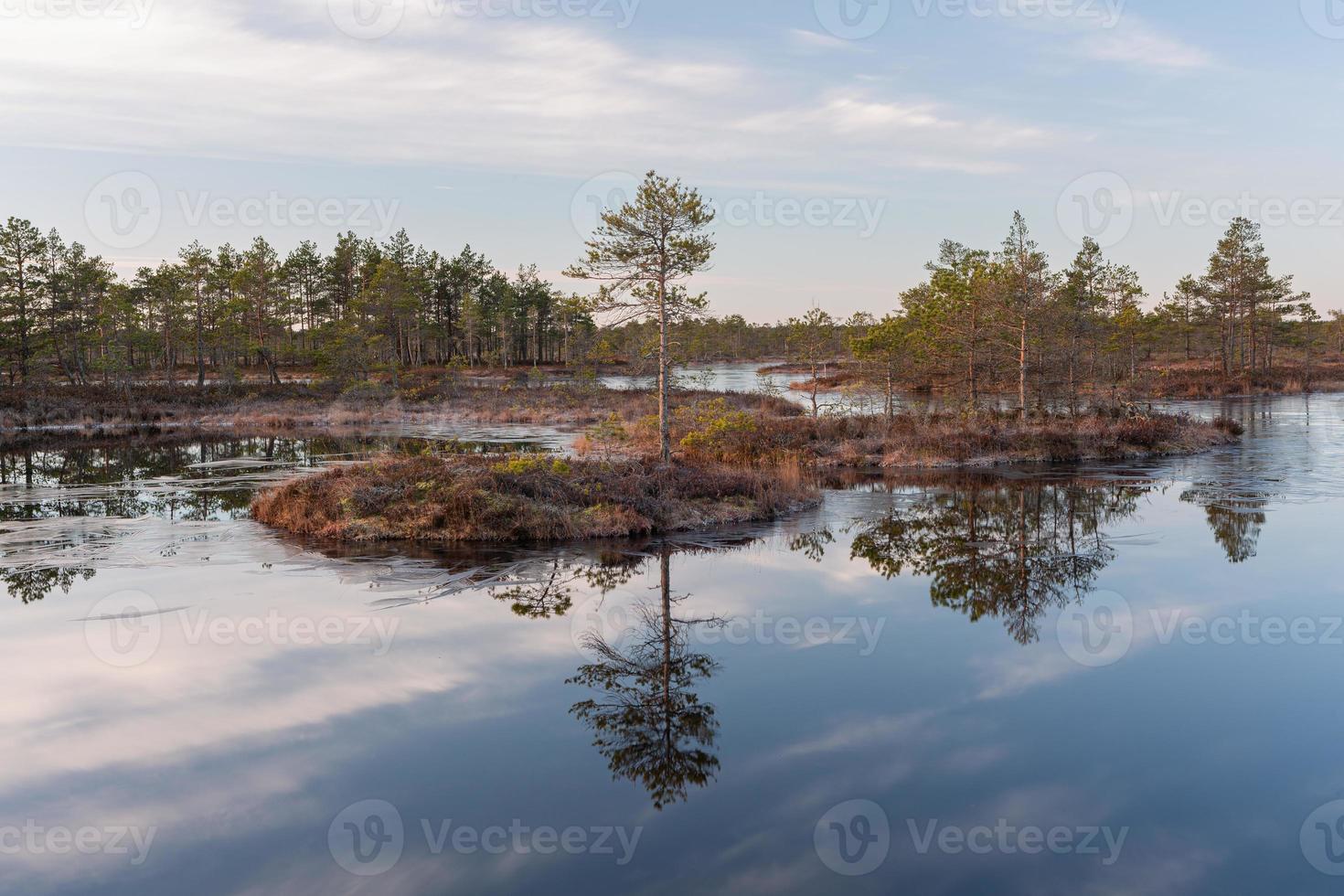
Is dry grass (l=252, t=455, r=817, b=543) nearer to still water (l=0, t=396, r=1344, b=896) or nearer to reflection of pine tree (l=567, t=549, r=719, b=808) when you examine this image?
still water (l=0, t=396, r=1344, b=896)

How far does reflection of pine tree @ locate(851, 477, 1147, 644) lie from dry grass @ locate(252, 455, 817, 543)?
445 cm

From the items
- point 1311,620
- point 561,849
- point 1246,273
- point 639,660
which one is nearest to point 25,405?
point 639,660

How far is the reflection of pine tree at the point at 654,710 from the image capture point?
925cm

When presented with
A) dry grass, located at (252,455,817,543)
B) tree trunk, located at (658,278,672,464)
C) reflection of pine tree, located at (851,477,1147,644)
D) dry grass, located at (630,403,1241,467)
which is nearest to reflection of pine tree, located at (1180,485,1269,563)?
reflection of pine tree, located at (851,477,1147,644)

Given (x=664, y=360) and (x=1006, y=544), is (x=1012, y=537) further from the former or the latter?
(x=664, y=360)

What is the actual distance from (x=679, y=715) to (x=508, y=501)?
11028 millimetres

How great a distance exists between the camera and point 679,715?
35.1ft

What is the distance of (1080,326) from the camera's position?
42781mm

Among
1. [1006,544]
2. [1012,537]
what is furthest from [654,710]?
[1012,537]

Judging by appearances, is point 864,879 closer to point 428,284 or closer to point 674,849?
point 674,849

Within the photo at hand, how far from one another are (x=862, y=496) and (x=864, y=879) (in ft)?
69.0

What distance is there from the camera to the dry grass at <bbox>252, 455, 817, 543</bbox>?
67.3 ft

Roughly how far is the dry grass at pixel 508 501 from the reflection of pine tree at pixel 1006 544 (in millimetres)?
4454

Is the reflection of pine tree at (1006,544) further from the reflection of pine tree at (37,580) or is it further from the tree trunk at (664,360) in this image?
the reflection of pine tree at (37,580)
